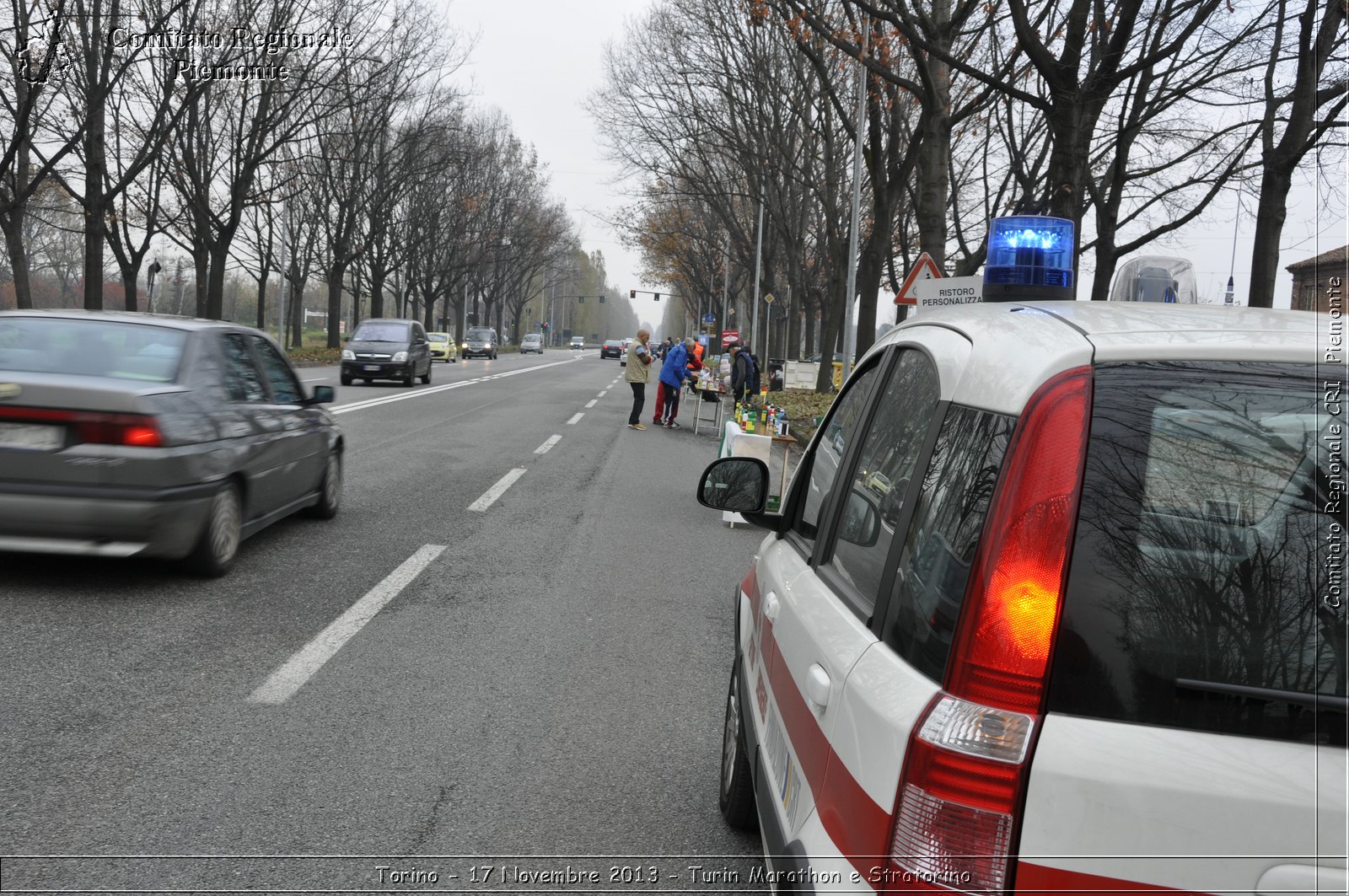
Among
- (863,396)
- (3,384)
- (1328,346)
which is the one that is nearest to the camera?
(1328,346)

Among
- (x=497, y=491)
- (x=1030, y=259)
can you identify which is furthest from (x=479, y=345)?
(x=1030, y=259)

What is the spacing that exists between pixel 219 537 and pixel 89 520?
787mm

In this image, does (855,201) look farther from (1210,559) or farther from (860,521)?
(1210,559)

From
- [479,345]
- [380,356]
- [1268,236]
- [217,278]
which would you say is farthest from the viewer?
[479,345]

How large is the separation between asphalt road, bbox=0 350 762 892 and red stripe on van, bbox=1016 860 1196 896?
189 centimetres

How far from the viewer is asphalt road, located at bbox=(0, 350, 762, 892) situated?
321cm

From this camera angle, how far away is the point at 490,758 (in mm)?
3982

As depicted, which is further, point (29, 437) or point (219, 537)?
point (219, 537)

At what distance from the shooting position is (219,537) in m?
6.45

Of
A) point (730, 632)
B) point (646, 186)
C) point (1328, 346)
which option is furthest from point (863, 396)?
point (646, 186)

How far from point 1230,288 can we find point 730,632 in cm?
1492

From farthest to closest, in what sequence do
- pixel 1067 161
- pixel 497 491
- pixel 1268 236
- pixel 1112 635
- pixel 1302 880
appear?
1. pixel 1268 236
2. pixel 1067 161
3. pixel 497 491
4. pixel 1112 635
5. pixel 1302 880

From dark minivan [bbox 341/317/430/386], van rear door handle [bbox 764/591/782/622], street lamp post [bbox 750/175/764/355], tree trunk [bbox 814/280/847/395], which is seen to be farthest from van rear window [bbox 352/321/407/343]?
van rear door handle [bbox 764/591/782/622]

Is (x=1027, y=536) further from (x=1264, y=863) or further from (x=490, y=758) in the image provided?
(x=490, y=758)
